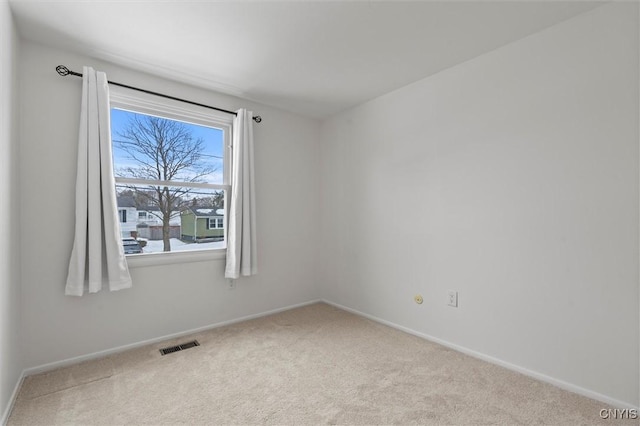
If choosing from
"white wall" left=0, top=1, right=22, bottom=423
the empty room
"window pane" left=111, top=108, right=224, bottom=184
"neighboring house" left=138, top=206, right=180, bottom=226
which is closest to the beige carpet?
the empty room

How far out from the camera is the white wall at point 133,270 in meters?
2.21

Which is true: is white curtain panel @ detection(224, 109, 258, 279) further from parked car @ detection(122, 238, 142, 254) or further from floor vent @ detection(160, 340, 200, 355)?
parked car @ detection(122, 238, 142, 254)

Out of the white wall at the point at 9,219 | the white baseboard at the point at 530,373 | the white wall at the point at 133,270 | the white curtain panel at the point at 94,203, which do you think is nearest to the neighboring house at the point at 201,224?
the white wall at the point at 133,270

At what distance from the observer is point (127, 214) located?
2.66 meters

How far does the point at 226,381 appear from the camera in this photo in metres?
2.09

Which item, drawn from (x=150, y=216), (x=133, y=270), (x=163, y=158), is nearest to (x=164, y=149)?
(x=163, y=158)

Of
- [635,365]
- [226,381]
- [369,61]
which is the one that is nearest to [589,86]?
[369,61]

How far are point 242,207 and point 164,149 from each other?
2.83ft

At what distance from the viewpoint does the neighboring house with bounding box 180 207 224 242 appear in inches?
117

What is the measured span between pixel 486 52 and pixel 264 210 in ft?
7.99

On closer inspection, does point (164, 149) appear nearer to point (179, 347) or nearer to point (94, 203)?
point (94, 203)

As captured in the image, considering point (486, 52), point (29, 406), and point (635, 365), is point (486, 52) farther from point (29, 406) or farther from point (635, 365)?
point (29, 406)

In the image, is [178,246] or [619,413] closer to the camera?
[619,413]

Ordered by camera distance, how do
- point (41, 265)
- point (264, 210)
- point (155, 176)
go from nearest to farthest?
point (41, 265) → point (155, 176) → point (264, 210)
